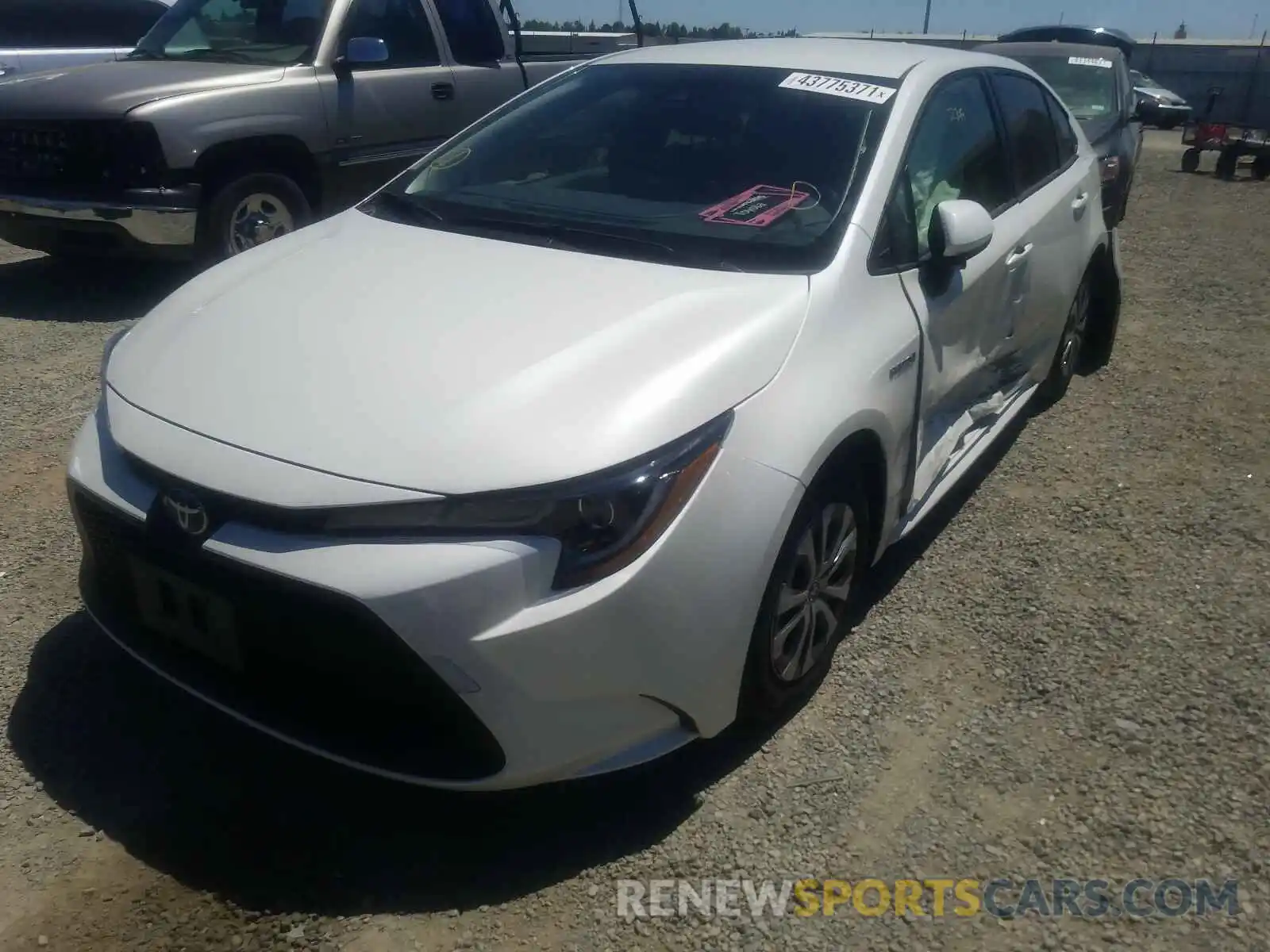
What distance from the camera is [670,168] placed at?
10.6ft

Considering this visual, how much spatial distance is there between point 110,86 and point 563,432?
4969 mm

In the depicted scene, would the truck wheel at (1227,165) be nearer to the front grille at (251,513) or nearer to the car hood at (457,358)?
the car hood at (457,358)

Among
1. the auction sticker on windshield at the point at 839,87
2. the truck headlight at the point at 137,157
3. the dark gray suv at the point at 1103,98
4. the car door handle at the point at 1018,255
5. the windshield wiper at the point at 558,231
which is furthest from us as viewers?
the dark gray suv at the point at 1103,98

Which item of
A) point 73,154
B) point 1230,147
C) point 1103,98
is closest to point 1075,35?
point 1230,147

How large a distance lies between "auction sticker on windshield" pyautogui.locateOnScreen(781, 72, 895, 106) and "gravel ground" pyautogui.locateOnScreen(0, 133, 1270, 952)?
1476mm

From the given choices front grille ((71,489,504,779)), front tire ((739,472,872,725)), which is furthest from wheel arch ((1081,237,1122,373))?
front grille ((71,489,504,779))

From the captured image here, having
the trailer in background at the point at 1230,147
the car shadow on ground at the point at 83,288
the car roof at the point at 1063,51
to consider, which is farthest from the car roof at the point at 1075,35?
the car shadow on ground at the point at 83,288

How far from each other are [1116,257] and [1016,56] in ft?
14.7

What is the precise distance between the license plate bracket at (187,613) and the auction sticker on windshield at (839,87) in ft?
7.41

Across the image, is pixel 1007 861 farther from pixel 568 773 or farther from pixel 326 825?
pixel 326 825

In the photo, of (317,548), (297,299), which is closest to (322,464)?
(317,548)

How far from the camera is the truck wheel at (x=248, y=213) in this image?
5.88 meters

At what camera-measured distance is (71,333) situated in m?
5.58

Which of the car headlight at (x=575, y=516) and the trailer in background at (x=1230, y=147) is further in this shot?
the trailer in background at (x=1230, y=147)
